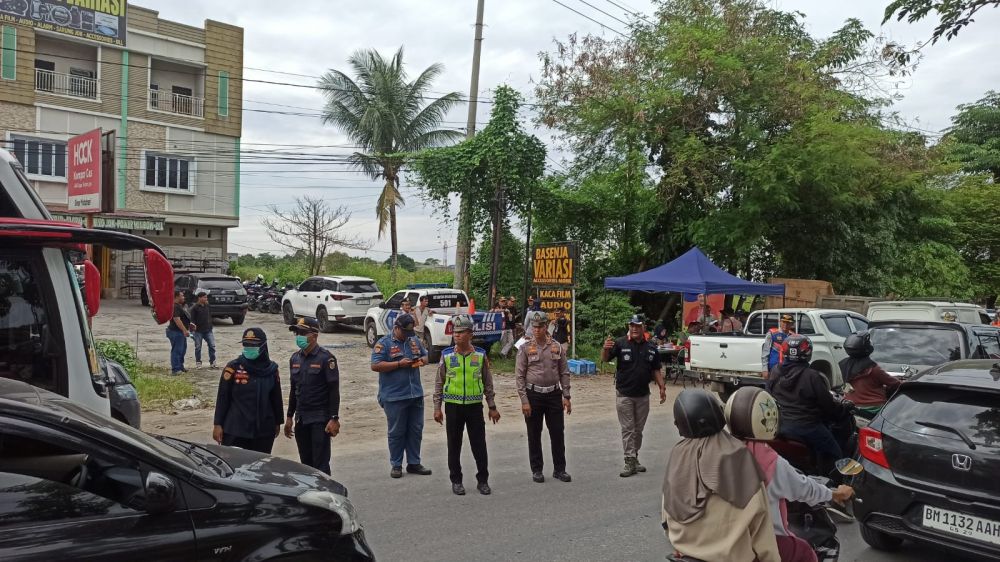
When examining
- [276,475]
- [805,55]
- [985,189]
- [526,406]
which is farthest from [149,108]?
[985,189]

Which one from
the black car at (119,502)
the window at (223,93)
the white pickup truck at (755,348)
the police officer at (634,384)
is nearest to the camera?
the black car at (119,502)

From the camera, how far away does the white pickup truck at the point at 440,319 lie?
15.7 m

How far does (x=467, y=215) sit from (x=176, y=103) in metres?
17.2

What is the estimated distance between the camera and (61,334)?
4434 mm

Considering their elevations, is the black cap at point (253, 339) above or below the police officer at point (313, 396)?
above

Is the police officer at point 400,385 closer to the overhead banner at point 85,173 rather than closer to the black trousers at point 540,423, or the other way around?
the black trousers at point 540,423

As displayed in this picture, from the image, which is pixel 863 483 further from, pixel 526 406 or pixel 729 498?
pixel 526 406

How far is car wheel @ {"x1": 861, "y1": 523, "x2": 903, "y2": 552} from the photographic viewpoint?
507 cm

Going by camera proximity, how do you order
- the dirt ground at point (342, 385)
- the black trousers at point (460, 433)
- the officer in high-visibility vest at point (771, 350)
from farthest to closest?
the officer in high-visibility vest at point (771, 350) → the dirt ground at point (342, 385) → the black trousers at point (460, 433)

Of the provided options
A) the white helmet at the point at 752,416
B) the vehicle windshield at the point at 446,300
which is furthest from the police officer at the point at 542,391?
the vehicle windshield at the point at 446,300

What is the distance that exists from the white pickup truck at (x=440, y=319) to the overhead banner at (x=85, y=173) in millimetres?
6112

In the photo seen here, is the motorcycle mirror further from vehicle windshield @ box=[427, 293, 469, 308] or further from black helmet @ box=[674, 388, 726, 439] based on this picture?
vehicle windshield @ box=[427, 293, 469, 308]

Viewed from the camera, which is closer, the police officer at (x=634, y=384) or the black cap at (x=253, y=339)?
the black cap at (x=253, y=339)

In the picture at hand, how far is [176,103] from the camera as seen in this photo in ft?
99.0
